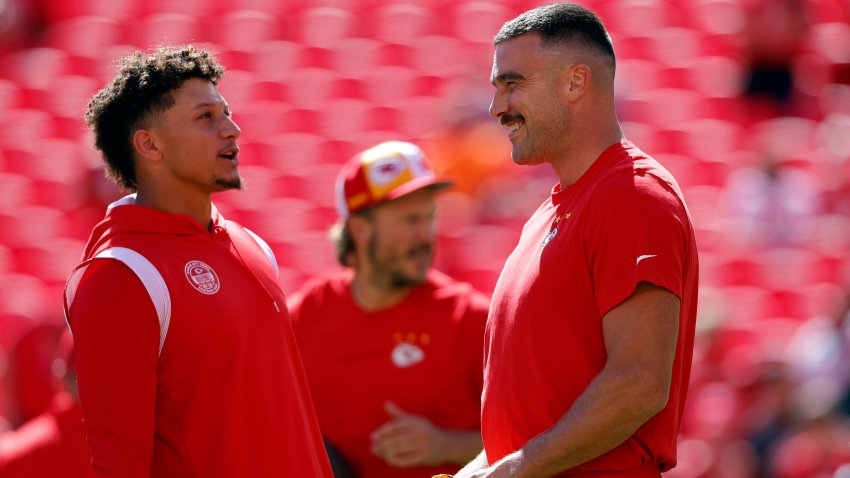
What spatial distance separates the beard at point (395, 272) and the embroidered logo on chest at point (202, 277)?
132cm

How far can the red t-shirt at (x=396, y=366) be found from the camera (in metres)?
3.82

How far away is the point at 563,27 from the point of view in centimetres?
273

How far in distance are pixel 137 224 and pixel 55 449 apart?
1.11 metres

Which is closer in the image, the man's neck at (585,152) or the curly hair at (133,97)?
the man's neck at (585,152)

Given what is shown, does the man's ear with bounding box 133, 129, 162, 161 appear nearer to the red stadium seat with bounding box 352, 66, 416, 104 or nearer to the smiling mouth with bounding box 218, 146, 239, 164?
the smiling mouth with bounding box 218, 146, 239, 164

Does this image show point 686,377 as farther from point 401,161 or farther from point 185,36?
point 185,36

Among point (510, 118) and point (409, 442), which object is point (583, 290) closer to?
point (510, 118)

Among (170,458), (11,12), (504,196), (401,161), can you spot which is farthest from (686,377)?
(11,12)

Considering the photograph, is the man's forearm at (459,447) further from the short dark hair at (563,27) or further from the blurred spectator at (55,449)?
the short dark hair at (563,27)

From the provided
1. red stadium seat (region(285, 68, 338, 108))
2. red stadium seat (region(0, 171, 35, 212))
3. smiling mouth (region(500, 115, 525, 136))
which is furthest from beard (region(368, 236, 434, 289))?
red stadium seat (region(285, 68, 338, 108))

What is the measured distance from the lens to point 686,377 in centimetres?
266

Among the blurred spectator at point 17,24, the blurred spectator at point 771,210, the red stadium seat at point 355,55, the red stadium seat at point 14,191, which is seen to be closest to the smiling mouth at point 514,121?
the blurred spectator at point 771,210

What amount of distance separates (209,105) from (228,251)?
1.17ft

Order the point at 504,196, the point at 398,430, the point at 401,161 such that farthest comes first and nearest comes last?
1. the point at 504,196
2. the point at 401,161
3. the point at 398,430
